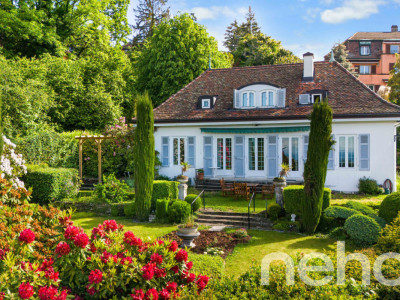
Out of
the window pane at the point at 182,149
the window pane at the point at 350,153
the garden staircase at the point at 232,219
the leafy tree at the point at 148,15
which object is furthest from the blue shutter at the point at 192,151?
the leafy tree at the point at 148,15

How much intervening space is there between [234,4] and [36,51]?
21056 millimetres

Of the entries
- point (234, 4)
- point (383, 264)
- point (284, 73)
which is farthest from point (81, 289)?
point (284, 73)

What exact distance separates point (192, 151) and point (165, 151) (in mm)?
1764

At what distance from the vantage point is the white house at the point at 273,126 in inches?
709

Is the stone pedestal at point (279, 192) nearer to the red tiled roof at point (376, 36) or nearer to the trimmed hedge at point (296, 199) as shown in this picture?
the trimmed hedge at point (296, 199)

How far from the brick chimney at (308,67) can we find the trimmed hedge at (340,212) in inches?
456

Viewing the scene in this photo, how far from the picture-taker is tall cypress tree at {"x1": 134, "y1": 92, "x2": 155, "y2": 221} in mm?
14148

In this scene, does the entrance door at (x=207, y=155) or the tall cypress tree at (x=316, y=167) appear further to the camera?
the entrance door at (x=207, y=155)

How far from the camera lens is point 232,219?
13.7 meters

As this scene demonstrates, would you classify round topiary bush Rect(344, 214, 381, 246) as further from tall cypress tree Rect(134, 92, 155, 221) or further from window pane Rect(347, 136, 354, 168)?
window pane Rect(347, 136, 354, 168)

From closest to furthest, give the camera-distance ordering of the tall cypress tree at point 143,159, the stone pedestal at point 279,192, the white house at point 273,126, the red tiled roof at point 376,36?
1. the stone pedestal at point 279,192
2. the tall cypress tree at point 143,159
3. the white house at point 273,126
4. the red tiled roof at point 376,36

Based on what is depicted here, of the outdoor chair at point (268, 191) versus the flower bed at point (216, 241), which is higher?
the outdoor chair at point (268, 191)

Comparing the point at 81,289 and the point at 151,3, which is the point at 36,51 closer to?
the point at 151,3

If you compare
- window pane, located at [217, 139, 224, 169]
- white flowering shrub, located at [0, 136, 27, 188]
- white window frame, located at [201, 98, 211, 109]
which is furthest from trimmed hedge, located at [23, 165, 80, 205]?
white window frame, located at [201, 98, 211, 109]
